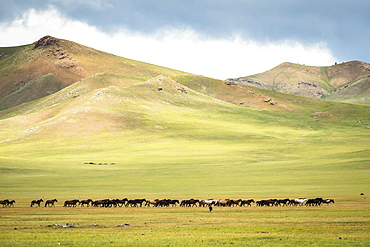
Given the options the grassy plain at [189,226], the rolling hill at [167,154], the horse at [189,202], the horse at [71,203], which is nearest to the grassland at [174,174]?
the grassy plain at [189,226]

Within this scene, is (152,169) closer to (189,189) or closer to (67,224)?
(189,189)

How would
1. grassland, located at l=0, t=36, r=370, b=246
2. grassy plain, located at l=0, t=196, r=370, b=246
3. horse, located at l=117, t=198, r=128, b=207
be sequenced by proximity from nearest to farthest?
grassy plain, located at l=0, t=196, r=370, b=246 → grassland, located at l=0, t=36, r=370, b=246 → horse, located at l=117, t=198, r=128, b=207

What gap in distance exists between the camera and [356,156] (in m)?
100

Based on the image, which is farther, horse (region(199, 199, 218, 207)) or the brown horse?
the brown horse

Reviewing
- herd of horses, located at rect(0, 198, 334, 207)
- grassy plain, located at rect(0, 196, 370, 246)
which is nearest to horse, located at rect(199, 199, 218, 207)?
herd of horses, located at rect(0, 198, 334, 207)

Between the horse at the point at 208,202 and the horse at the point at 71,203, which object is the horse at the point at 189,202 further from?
the horse at the point at 71,203

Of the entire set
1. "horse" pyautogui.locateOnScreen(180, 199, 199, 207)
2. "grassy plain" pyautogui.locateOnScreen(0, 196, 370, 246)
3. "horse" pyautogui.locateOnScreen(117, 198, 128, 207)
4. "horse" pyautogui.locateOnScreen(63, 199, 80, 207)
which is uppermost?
"grassy plain" pyautogui.locateOnScreen(0, 196, 370, 246)

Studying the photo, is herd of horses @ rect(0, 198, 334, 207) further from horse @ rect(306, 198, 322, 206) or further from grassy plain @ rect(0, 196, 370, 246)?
grassy plain @ rect(0, 196, 370, 246)

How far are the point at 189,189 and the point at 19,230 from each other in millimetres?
39876

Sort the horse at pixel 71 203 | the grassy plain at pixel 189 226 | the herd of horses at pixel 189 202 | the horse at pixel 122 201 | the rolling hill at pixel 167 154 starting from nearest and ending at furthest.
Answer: the grassy plain at pixel 189 226 < the herd of horses at pixel 189 202 < the horse at pixel 71 203 < the horse at pixel 122 201 < the rolling hill at pixel 167 154

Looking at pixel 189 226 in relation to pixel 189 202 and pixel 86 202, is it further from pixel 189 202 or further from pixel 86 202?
pixel 86 202

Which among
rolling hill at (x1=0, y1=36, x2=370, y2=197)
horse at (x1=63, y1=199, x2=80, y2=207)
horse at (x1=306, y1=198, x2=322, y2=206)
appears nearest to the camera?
horse at (x1=306, y1=198, x2=322, y2=206)

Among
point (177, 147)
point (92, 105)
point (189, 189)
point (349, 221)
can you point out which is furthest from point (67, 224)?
point (92, 105)

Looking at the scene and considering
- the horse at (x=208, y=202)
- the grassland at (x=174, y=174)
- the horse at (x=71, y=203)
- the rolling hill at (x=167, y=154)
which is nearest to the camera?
the grassland at (x=174, y=174)
